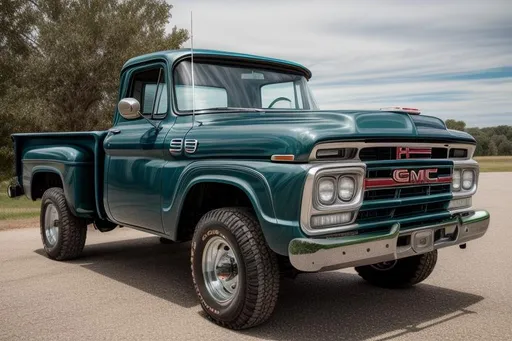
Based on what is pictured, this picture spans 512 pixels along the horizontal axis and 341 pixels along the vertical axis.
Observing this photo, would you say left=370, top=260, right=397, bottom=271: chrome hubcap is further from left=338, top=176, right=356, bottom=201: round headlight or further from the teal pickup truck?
left=338, top=176, right=356, bottom=201: round headlight

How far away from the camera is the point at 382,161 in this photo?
3.87m

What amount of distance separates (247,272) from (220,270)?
18.0 inches

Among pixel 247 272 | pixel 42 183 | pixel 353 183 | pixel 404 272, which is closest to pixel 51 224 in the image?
pixel 42 183

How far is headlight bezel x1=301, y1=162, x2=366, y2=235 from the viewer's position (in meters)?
3.51

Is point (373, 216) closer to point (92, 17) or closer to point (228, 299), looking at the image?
point (228, 299)

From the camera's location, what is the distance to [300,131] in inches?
143

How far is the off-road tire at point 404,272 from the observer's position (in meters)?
5.02

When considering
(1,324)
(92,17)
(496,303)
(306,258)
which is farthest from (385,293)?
(92,17)

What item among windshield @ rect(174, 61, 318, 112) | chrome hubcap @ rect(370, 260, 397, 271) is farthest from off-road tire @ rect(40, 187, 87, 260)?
chrome hubcap @ rect(370, 260, 397, 271)

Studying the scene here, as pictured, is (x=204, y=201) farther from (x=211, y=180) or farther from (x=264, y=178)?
(x=264, y=178)

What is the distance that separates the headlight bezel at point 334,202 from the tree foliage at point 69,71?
22.9 m

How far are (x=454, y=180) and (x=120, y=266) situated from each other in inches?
142

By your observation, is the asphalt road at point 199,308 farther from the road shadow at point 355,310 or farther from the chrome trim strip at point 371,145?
the chrome trim strip at point 371,145

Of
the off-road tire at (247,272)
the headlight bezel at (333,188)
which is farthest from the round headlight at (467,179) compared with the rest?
the off-road tire at (247,272)
